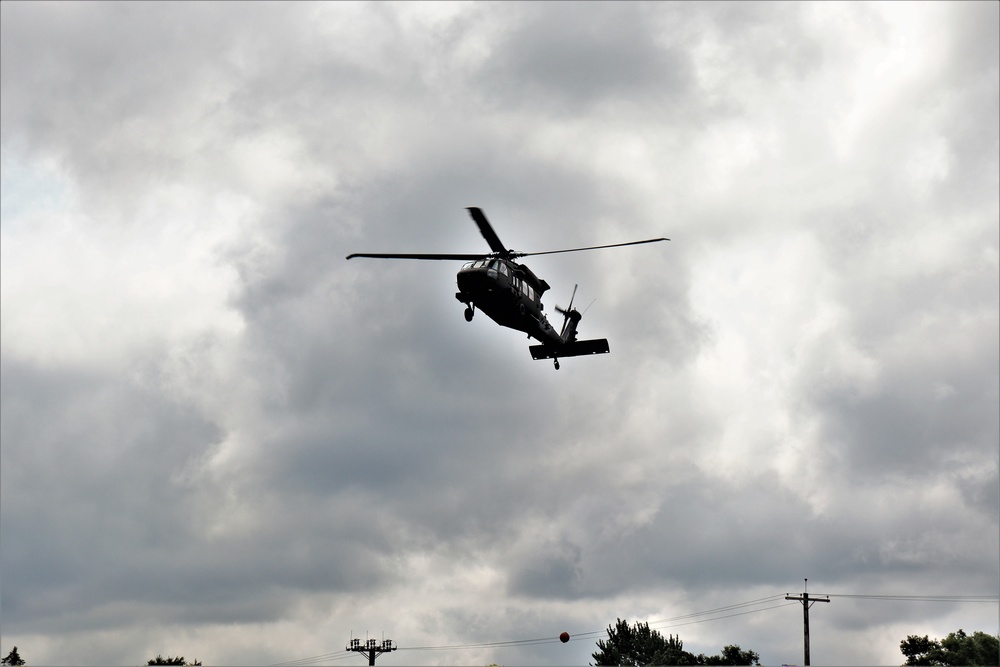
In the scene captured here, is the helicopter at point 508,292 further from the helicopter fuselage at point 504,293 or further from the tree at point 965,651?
the tree at point 965,651

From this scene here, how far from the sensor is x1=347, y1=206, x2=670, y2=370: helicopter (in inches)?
2121

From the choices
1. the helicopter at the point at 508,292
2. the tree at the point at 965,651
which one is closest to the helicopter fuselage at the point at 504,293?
the helicopter at the point at 508,292

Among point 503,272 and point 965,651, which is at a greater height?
point 503,272

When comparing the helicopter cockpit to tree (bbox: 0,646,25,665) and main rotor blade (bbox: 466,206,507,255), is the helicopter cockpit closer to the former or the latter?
main rotor blade (bbox: 466,206,507,255)

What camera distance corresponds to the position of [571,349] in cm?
6244

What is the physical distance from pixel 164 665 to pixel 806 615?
363 feet

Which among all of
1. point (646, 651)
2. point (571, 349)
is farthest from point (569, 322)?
point (646, 651)

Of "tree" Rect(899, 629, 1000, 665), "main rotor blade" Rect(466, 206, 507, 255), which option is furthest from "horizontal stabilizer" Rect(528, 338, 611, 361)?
"tree" Rect(899, 629, 1000, 665)

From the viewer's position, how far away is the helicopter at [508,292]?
5388 cm

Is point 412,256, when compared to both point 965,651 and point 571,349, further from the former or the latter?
point 965,651

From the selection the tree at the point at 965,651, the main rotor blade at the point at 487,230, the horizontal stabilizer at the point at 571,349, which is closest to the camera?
the main rotor blade at the point at 487,230

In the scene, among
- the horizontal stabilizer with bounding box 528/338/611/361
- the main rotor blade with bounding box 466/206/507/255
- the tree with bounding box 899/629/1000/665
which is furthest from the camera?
the tree with bounding box 899/629/1000/665

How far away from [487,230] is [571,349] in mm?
12300

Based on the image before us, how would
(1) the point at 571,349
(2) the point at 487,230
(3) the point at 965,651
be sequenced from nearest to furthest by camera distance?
1. (2) the point at 487,230
2. (1) the point at 571,349
3. (3) the point at 965,651
